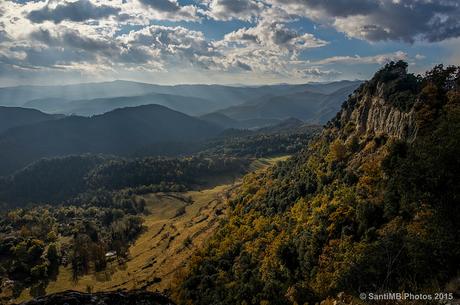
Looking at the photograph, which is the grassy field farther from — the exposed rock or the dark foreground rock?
the dark foreground rock

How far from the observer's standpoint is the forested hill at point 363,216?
3138 centimetres

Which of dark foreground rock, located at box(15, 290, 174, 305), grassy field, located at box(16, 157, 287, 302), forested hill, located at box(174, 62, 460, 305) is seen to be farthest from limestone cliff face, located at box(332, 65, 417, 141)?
grassy field, located at box(16, 157, 287, 302)

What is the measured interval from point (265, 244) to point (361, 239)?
1334 inches

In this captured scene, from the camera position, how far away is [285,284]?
64625 millimetres

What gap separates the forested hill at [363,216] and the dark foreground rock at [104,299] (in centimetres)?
1321

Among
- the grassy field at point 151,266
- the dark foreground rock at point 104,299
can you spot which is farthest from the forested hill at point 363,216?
the grassy field at point 151,266

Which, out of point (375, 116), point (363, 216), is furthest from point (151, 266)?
point (363, 216)

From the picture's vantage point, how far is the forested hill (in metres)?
31.4

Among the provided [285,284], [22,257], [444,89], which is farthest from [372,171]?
[22,257]

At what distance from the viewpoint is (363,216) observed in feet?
198

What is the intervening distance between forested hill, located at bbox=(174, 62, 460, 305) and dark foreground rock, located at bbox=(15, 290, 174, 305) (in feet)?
43.3

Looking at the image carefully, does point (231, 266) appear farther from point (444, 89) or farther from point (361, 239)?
point (444, 89)

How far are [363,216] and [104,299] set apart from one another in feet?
168

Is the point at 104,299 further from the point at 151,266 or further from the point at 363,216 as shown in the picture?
the point at 151,266
